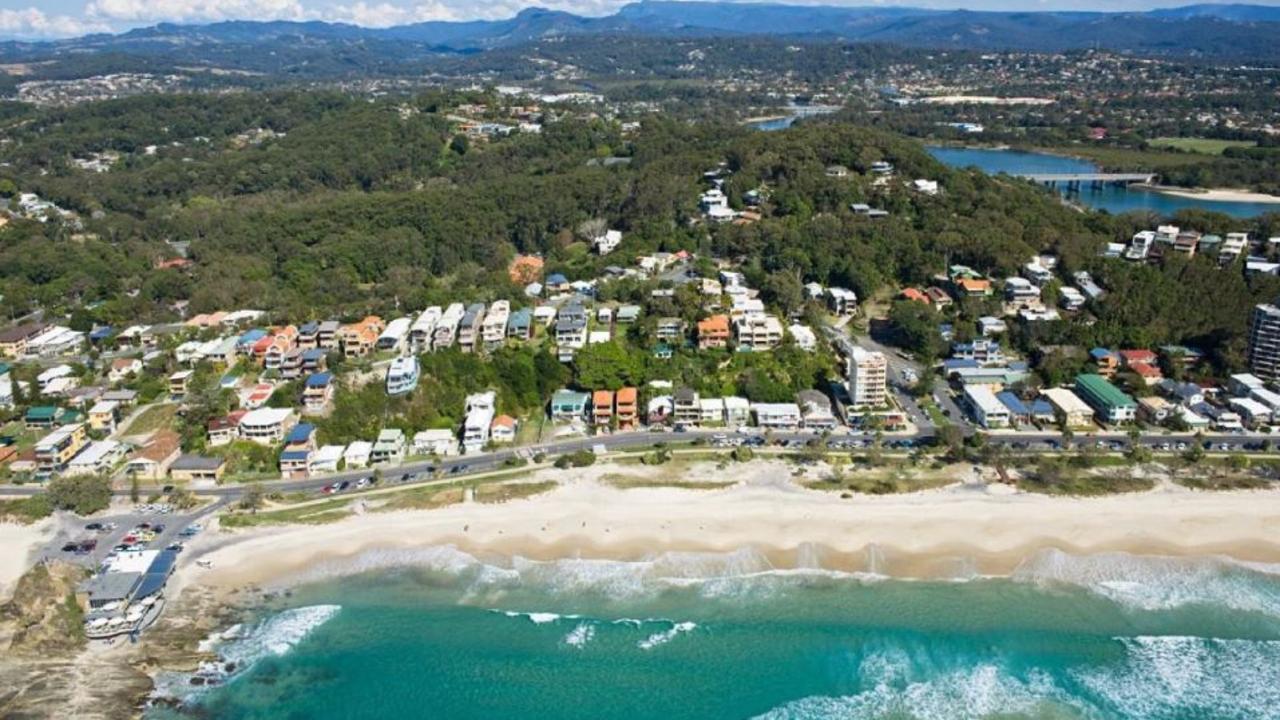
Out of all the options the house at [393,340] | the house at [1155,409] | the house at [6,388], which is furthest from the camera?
the house at [393,340]

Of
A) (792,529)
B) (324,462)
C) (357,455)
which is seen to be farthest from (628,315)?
(792,529)

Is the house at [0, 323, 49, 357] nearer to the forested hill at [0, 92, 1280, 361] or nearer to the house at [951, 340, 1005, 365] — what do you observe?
the forested hill at [0, 92, 1280, 361]

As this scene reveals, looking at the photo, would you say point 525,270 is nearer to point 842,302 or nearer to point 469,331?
point 469,331

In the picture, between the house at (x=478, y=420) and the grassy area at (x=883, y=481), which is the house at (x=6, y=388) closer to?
the house at (x=478, y=420)

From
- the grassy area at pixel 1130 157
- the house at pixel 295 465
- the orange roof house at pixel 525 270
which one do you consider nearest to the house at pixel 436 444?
the house at pixel 295 465

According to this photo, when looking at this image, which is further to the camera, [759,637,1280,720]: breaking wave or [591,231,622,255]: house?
[591,231,622,255]: house

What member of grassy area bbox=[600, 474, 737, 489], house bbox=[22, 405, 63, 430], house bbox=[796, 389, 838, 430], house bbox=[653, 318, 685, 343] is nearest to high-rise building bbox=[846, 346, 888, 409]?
house bbox=[796, 389, 838, 430]
